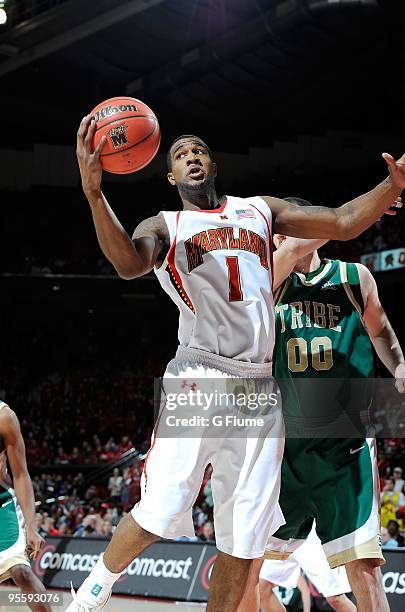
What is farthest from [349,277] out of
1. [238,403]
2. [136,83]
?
[136,83]

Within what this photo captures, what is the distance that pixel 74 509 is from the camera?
43.5ft

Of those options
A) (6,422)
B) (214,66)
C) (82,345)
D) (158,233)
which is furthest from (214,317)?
(82,345)

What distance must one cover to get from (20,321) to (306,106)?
9.88 m

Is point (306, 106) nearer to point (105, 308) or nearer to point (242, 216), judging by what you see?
point (105, 308)

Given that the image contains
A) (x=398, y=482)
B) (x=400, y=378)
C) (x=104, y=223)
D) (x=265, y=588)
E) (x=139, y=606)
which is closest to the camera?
(x=104, y=223)

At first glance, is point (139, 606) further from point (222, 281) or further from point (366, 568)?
point (222, 281)

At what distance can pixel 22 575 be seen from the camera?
470cm

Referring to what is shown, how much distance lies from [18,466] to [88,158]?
225 centimetres

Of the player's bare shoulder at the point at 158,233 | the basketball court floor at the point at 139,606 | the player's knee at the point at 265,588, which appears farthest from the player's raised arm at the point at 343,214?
the basketball court floor at the point at 139,606

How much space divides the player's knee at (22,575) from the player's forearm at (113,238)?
228 centimetres

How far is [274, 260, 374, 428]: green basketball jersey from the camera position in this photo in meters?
4.16

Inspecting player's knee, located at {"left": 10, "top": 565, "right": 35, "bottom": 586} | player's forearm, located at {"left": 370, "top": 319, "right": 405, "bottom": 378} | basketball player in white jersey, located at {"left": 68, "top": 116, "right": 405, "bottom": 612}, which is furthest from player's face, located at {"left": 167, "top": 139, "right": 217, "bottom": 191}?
player's knee, located at {"left": 10, "top": 565, "right": 35, "bottom": 586}

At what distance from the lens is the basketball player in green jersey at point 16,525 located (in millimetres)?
4676

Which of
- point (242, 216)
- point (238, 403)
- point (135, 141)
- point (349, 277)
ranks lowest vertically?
point (238, 403)
